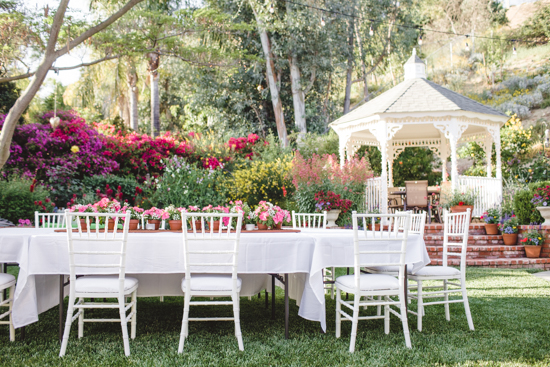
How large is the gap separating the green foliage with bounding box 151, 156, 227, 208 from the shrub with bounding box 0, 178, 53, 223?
77.2 inches

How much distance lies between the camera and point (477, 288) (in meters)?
5.87

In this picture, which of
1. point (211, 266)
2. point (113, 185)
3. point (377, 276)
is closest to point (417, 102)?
point (113, 185)

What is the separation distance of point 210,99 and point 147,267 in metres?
13.2

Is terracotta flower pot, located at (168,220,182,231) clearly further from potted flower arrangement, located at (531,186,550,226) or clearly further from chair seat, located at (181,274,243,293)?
potted flower arrangement, located at (531,186,550,226)

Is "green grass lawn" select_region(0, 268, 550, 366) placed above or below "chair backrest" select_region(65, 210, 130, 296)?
below

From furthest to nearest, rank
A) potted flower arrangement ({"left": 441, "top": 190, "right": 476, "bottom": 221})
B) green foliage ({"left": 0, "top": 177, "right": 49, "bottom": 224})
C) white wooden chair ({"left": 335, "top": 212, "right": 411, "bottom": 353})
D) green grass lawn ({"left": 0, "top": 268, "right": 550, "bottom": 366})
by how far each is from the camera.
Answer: potted flower arrangement ({"left": 441, "top": 190, "right": 476, "bottom": 221}), green foliage ({"left": 0, "top": 177, "right": 49, "bottom": 224}), white wooden chair ({"left": 335, "top": 212, "right": 411, "bottom": 353}), green grass lawn ({"left": 0, "top": 268, "right": 550, "bottom": 366})

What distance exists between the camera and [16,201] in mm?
7562

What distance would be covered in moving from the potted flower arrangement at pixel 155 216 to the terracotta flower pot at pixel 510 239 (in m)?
6.75

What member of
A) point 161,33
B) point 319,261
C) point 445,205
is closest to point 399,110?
point 445,205

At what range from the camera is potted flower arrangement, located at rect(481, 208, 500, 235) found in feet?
28.8

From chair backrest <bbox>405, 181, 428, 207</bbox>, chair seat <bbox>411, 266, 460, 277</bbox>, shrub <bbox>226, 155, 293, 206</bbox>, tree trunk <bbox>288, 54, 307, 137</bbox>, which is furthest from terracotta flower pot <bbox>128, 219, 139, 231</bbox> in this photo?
tree trunk <bbox>288, 54, 307, 137</bbox>

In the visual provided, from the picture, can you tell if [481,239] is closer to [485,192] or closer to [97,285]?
[485,192]

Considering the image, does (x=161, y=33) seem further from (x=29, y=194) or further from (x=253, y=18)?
(x=253, y=18)

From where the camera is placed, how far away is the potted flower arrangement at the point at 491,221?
8.77 metres
